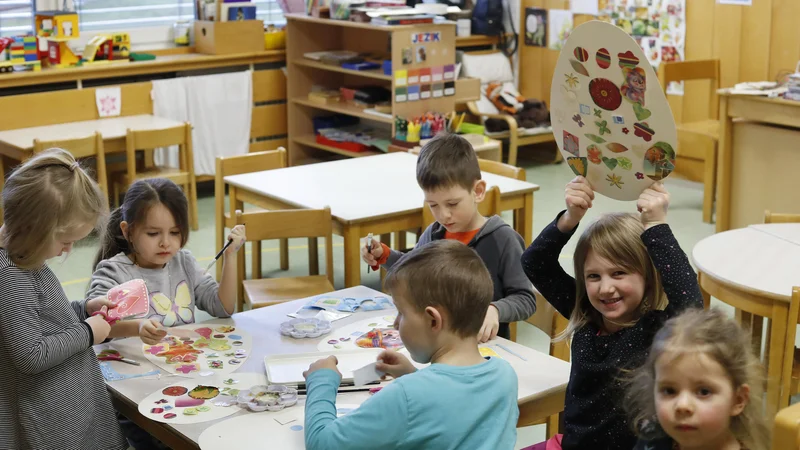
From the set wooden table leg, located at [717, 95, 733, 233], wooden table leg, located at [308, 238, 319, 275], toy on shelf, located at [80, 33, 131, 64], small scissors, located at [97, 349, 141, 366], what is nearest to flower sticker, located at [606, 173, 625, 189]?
small scissors, located at [97, 349, 141, 366]

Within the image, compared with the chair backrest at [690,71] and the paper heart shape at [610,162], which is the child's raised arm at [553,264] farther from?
the chair backrest at [690,71]

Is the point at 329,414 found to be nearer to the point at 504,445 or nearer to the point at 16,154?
the point at 504,445

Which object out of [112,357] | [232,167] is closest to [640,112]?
[112,357]

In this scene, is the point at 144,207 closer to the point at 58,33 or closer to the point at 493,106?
the point at 58,33

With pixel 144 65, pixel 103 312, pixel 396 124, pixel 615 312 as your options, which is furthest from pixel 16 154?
pixel 615 312

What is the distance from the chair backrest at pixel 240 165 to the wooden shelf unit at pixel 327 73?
1703mm

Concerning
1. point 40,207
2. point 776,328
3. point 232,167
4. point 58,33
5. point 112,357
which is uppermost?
point 58,33

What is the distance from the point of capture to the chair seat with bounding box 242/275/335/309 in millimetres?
3906

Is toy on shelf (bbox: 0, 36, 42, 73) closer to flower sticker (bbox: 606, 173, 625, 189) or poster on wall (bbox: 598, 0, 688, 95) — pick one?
poster on wall (bbox: 598, 0, 688, 95)

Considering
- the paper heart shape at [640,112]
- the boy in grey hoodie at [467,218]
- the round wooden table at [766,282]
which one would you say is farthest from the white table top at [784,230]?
the paper heart shape at [640,112]

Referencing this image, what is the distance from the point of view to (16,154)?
5.61 meters

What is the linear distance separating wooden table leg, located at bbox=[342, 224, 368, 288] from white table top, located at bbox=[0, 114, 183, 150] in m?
2.23

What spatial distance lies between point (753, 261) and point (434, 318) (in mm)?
1928

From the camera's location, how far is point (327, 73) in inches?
300
